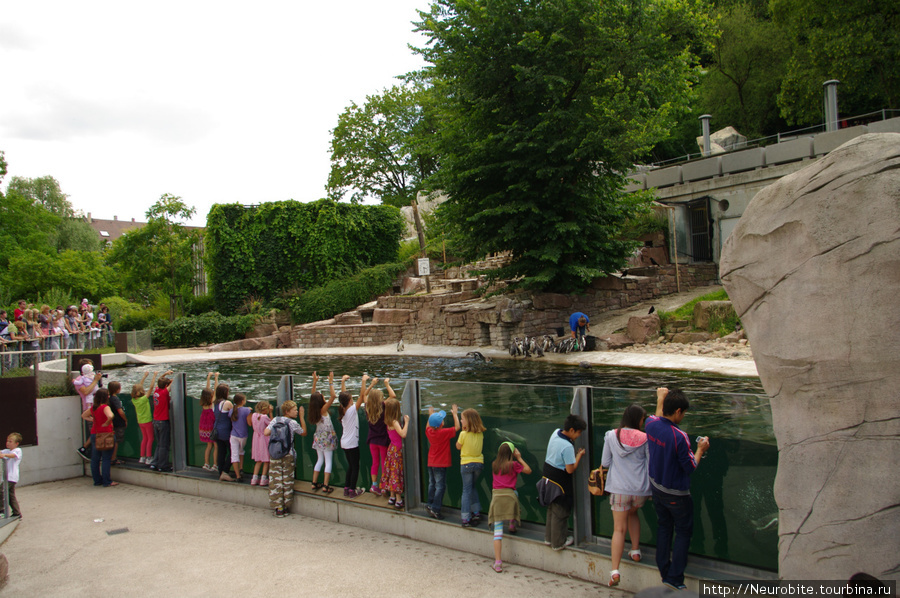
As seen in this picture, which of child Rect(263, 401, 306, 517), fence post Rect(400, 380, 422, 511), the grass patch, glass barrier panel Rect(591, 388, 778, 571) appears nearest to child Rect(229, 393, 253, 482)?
child Rect(263, 401, 306, 517)

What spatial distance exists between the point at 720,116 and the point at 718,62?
3118 mm

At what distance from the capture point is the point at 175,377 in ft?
29.2

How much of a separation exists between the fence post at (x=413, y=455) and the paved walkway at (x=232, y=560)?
454 millimetres

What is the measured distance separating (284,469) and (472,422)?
2740 mm

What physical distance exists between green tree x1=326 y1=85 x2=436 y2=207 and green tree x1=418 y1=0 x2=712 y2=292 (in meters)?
21.8

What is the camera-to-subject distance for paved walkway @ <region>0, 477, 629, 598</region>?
501 centimetres

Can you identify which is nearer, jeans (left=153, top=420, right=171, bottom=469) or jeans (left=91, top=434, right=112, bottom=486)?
jeans (left=153, top=420, right=171, bottom=469)

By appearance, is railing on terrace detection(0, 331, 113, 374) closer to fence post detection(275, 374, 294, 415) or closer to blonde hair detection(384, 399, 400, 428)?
fence post detection(275, 374, 294, 415)

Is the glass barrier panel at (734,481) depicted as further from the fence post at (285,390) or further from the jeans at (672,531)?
the fence post at (285,390)

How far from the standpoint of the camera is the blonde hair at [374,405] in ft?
21.0

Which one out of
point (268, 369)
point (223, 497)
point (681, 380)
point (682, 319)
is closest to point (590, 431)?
point (223, 497)

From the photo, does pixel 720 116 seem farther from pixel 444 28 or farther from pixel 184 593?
pixel 184 593

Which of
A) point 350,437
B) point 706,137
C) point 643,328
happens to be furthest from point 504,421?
point 706,137

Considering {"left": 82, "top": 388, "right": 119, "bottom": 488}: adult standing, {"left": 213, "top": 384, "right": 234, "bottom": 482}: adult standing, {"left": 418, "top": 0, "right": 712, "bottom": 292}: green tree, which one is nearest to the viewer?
{"left": 213, "top": 384, "right": 234, "bottom": 482}: adult standing
